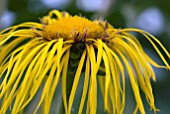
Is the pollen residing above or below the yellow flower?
above

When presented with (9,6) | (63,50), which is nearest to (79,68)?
(63,50)

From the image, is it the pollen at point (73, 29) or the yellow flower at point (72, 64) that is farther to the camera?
the pollen at point (73, 29)

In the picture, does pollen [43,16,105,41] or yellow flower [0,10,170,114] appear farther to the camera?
pollen [43,16,105,41]

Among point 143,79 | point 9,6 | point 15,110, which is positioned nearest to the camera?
point 15,110

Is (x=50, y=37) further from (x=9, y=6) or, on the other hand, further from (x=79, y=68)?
(x=9, y=6)

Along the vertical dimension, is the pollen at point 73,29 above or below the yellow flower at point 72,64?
above

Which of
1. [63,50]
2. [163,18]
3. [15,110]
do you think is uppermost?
[163,18]
